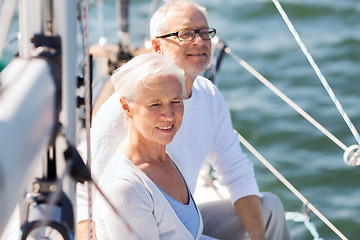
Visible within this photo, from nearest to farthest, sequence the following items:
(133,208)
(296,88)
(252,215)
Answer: (133,208)
(252,215)
(296,88)

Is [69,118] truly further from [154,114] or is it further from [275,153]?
[275,153]

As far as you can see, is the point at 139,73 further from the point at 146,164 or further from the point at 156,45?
the point at 156,45

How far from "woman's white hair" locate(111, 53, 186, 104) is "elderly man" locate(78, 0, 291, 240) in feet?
0.97

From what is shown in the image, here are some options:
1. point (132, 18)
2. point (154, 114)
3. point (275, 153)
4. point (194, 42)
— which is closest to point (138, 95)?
point (154, 114)

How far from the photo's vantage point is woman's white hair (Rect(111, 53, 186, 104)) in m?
1.25

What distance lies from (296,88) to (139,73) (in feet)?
10.7

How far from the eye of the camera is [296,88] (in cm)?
438

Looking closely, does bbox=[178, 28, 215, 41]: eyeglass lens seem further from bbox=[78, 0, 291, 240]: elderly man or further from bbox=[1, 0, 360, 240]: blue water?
bbox=[1, 0, 360, 240]: blue water

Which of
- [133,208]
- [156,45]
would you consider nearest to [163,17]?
[156,45]

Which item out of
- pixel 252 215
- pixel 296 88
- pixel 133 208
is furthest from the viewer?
pixel 296 88

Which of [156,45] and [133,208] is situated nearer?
[133,208]

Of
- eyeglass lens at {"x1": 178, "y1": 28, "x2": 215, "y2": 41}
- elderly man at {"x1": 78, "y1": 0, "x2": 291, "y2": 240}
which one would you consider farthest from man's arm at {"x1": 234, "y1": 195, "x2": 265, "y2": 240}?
eyeglass lens at {"x1": 178, "y1": 28, "x2": 215, "y2": 41}

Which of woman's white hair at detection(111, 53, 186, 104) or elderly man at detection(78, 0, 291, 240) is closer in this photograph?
woman's white hair at detection(111, 53, 186, 104)

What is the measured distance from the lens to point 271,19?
5.37 m
